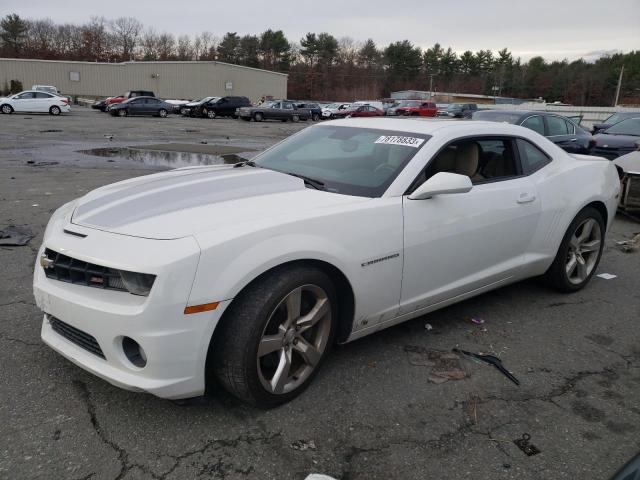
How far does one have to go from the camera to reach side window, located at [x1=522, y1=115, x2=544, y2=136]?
32.0 ft

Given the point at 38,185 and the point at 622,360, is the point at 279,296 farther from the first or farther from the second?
the point at 38,185

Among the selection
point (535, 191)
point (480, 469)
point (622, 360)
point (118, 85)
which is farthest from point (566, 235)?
point (118, 85)

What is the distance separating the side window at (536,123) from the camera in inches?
384

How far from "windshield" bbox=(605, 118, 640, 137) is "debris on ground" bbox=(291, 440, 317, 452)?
12049 mm

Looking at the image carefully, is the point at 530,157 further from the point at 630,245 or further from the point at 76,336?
the point at 76,336

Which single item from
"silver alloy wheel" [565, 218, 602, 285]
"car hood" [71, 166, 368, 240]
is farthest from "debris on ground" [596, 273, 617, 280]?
"car hood" [71, 166, 368, 240]

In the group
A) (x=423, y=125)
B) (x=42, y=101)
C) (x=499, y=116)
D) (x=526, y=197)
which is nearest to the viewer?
(x=423, y=125)

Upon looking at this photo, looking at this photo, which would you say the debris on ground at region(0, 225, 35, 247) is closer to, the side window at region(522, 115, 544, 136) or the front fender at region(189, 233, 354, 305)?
the front fender at region(189, 233, 354, 305)

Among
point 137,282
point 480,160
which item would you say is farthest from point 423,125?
point 137,282

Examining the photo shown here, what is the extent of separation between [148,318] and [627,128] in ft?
42.6

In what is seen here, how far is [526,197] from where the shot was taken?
3.84 metres

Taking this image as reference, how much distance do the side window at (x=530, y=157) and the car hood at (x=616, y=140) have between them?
813cm

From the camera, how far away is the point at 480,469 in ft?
7.66

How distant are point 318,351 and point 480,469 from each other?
101 centimetres
